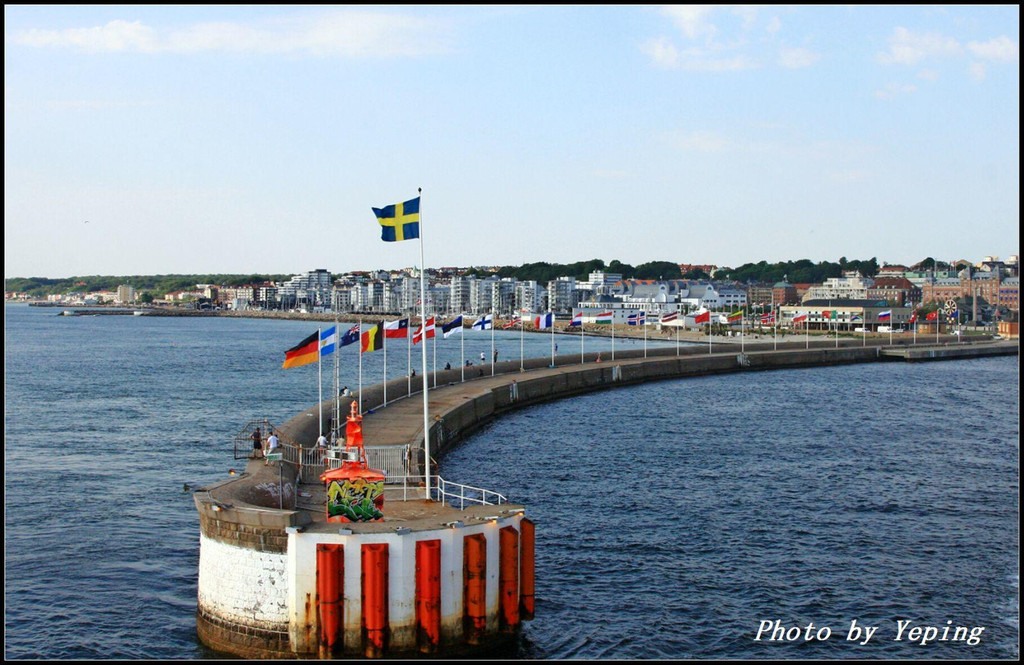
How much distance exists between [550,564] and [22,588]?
13416 mm

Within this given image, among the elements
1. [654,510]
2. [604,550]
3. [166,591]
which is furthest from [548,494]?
[166,591]

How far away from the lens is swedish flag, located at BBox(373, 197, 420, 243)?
24.8m

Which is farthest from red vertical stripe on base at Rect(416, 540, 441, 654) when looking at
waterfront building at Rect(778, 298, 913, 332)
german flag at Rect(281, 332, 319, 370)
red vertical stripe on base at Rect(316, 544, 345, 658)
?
waterfront building at Rect(778, 298, 913, 332)

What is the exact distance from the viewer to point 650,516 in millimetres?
32188

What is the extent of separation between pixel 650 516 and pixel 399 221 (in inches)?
540

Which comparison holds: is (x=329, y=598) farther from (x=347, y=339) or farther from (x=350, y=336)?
(x=350, y=336)

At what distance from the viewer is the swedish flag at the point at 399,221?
81.3ft

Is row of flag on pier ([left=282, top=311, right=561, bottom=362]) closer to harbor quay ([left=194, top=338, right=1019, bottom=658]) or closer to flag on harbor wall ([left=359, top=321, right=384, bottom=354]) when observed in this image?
flag on harbor wall ([left=359, top=321, right=384, bottom=354])

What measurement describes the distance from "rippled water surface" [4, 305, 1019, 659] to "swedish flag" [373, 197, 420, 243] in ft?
31.4

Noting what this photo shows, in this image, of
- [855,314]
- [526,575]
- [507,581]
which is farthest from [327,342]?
[855,314]

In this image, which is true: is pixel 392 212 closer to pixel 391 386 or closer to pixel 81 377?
pixel 391 386

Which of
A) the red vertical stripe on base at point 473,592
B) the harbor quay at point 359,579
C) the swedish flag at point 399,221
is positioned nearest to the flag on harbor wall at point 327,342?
the swedish flag at point 399,221

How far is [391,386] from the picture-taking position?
49969mm

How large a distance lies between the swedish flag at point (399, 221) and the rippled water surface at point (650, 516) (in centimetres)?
956
